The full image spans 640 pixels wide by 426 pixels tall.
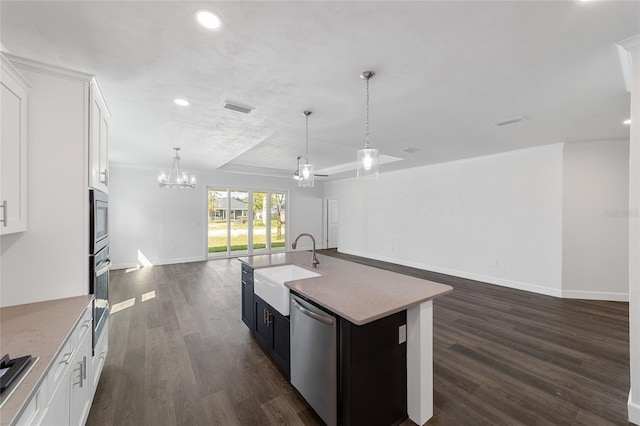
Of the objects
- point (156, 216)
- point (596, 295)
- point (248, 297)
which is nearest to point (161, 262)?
point (156, 216)

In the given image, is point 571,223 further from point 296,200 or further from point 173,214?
point 173,214

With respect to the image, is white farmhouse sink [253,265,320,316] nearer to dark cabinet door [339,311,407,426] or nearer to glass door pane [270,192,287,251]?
dark cabinet door [339,311,407,426]

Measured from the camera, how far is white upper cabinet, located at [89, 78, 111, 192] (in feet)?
6.40

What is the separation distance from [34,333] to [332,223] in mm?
9055

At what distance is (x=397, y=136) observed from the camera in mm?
4090

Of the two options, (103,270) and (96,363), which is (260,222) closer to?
(103,270)

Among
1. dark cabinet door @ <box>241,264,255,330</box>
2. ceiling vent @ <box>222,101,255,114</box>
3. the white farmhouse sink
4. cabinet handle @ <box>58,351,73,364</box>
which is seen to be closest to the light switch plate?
the white farmhouse sink

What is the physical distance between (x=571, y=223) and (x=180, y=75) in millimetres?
6059

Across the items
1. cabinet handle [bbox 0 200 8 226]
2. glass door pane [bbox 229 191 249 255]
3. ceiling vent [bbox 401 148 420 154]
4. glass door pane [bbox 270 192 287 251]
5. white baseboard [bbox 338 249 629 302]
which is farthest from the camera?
glass door pane [bbox 270 192 287 251]

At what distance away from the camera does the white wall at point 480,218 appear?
4.61 metres

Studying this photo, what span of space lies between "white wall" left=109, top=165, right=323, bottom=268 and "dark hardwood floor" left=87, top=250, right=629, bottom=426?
2912mm

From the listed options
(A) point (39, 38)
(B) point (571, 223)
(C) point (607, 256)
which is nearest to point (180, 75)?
(A) point (39, 38)

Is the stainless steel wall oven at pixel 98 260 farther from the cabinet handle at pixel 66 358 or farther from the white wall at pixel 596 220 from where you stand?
the white wall at pixel 596 220

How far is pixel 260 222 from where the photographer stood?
865cm
